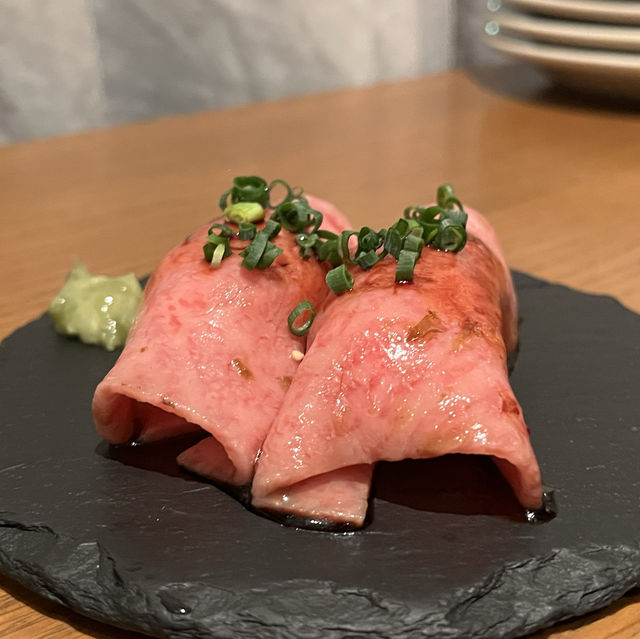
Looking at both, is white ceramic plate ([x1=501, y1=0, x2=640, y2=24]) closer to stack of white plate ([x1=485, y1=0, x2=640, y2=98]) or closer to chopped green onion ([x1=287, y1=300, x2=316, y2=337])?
stack of white plate ([x1=485, y1=0, x2=640, y2=98])

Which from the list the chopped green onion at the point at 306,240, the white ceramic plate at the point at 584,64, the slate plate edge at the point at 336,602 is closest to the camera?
the slate plate edge at the point at 336,602

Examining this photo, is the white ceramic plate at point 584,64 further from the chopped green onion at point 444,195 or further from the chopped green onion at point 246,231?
the chopped green onion at point 246,231

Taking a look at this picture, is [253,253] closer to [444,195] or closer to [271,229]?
[271,229]

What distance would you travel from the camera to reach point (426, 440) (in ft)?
5.25

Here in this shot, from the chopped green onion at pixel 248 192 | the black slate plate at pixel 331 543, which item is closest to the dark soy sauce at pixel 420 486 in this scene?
the black slate plate at pixel 331 543

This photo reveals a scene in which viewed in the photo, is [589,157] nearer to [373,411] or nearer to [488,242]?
A: [488,242]

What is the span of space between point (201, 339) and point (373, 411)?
16.3 inches

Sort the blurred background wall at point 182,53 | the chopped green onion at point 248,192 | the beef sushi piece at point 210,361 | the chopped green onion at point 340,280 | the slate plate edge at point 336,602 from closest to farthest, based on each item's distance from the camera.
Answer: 1. the slate plate edge at point 336,602
2. the beef sushi piece at point 210,361
3. the chopped green onion at point 340,280
4. the chopped green onion at point 248,192
5. the blurred background wall at point 182,53

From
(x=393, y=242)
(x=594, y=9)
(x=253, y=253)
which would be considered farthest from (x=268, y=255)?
(x=594, y=9)

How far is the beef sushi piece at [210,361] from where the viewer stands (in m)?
1.74

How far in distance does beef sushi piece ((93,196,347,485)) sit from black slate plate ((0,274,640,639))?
8cm

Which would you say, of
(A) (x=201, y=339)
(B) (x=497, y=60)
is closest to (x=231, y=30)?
(B) (x=497, y=60)

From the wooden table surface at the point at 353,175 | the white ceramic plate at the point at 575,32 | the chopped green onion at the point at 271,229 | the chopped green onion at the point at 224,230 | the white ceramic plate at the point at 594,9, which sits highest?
the chopped green onion at the point at 224,230

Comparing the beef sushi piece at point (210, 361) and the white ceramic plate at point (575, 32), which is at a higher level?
the beef sushi piece at point (210, 361)
